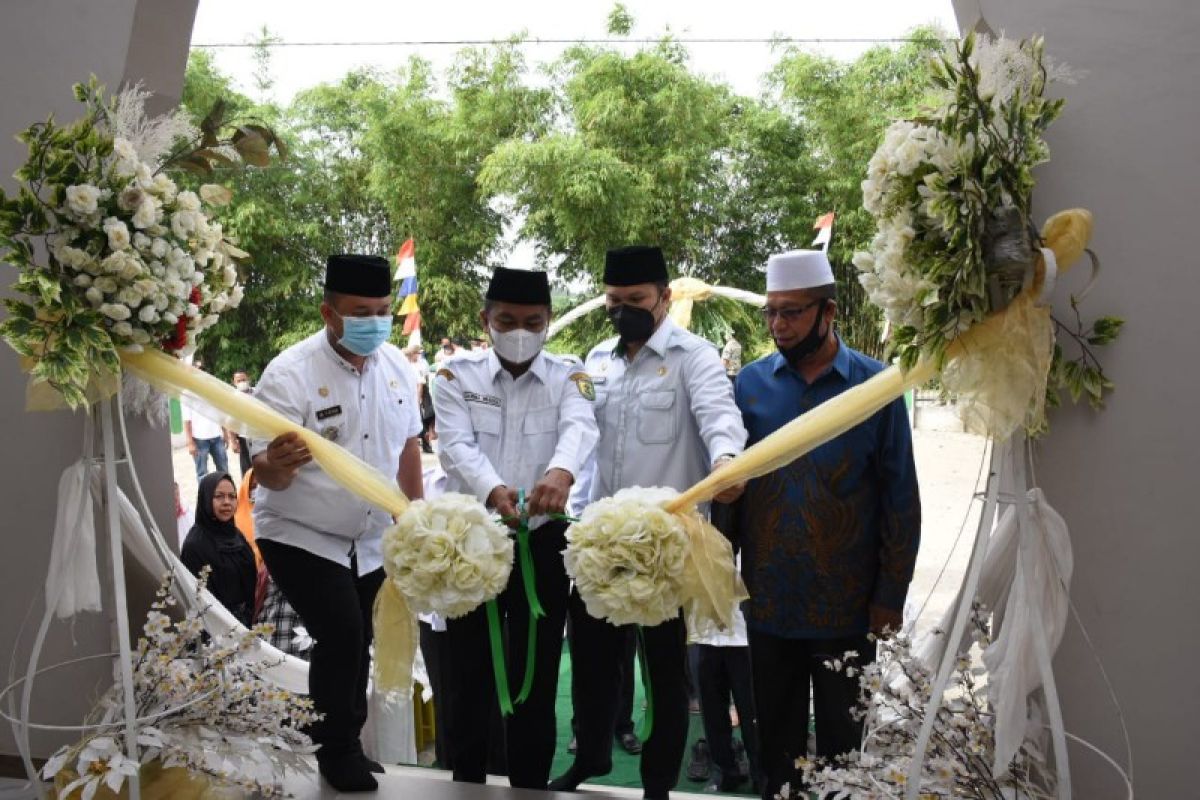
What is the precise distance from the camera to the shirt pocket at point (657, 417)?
11.3ft

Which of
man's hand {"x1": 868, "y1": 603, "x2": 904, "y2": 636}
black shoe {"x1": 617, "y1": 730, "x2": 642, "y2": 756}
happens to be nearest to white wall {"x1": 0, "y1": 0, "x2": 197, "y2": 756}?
black shoe {"x1": 617, "y1": 730, "x2": 642, "y2": 756}

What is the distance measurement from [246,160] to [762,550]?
77.0 inches

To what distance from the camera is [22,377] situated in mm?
3668

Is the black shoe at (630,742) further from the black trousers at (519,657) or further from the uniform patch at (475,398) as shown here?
the uniform patch at (475,398)

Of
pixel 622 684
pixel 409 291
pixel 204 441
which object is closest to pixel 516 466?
pixel 622 684

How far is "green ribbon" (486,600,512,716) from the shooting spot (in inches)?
126

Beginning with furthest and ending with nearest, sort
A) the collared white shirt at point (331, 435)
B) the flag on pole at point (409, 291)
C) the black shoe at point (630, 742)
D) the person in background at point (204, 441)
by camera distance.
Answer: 1. the flag on pole at point (409, 291)
2. the person in background at point (204, 441)
3. the black shoe at point (630, 742)
4. the collared white shirt at point (331, 435)

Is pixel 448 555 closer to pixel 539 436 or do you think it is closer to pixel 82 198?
pixel 539 436

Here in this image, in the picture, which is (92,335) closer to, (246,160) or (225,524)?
(246,160)

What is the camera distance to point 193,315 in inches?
128

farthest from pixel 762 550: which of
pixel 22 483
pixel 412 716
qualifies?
pixel 22 483

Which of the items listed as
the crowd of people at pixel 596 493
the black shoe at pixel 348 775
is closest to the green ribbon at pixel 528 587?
the crowd of people at pixel 596 493

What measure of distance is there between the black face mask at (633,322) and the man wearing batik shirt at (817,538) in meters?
0.44

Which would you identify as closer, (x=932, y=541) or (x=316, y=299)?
(x=932, y=541)
